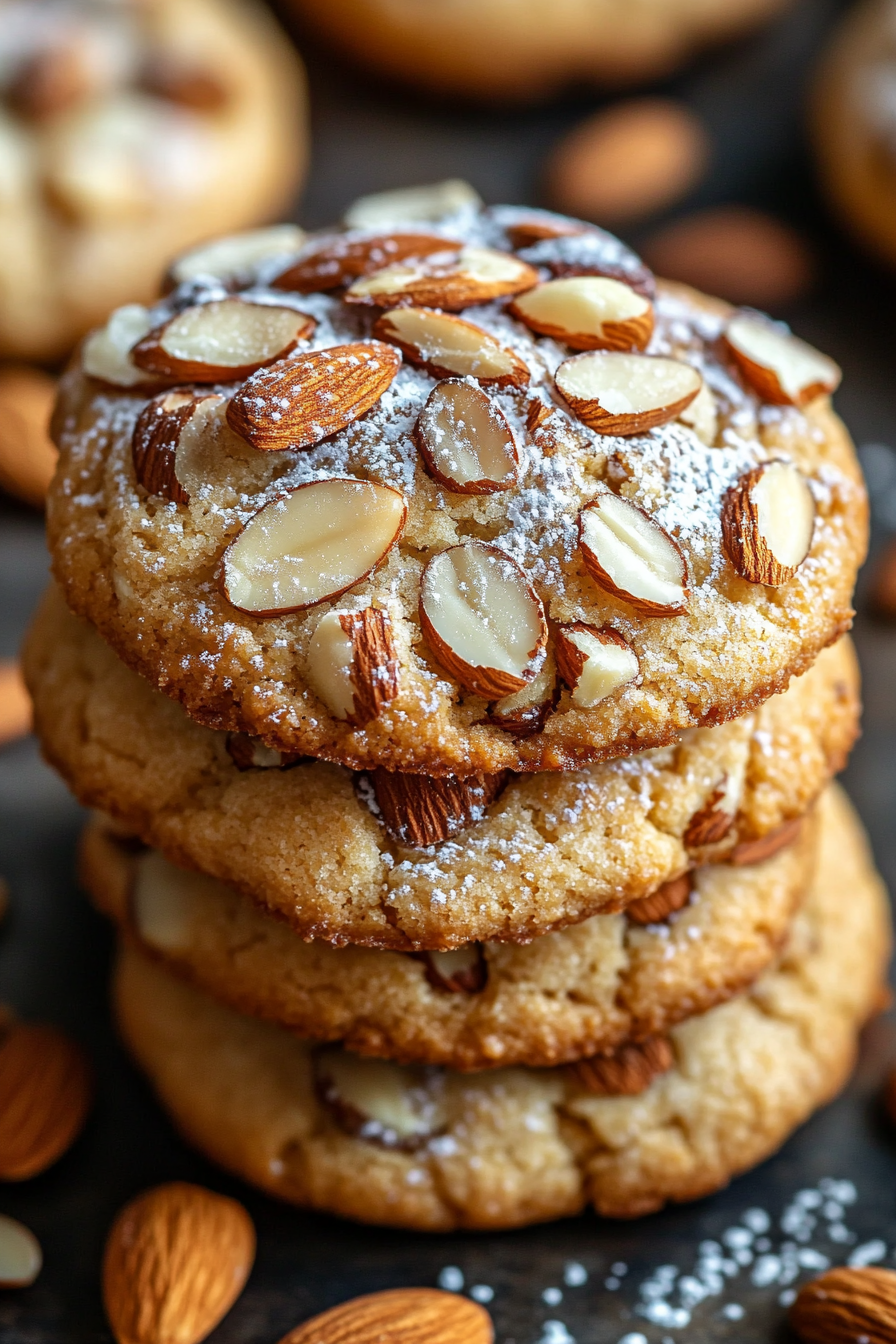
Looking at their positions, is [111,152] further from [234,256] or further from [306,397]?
[306,397]

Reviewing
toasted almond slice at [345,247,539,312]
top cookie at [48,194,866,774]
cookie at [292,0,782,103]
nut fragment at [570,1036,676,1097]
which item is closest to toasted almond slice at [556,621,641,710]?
top cookie at [48,194,866,774]

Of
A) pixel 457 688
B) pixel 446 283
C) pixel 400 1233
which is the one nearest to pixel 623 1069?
pixel 400 1233

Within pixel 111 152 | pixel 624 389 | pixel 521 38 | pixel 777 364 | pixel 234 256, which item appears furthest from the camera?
pixel 521 38

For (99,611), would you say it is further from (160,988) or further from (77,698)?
(160,988)

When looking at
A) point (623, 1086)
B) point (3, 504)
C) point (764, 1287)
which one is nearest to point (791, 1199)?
point (764, 1287)

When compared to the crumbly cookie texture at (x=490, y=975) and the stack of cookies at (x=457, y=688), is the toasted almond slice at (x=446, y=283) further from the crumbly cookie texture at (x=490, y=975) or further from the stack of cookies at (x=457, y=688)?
the crumbly cookie texture at (x=490, y=975)

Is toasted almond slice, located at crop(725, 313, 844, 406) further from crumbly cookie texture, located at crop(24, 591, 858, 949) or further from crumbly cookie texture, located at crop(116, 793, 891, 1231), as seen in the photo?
crumbly cookie texture, located at crop(116, 793, 891, 1231)
